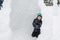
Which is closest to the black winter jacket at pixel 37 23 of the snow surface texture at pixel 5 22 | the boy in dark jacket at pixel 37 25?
the boy in dark jacket at pixel 37 25

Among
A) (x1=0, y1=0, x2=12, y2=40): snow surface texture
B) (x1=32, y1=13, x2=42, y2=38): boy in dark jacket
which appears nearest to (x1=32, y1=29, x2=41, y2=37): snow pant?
(x1=32, y1=13, x2=42, y2=38): boy in dark jacket

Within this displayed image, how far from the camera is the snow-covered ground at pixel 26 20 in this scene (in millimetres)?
2285

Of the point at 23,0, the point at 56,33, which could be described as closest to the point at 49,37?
the point at 56,33

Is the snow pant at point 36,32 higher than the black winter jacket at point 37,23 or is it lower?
lower

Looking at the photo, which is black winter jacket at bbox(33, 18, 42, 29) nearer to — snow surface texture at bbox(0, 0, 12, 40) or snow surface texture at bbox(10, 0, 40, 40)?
snow surface texture at bbox(10, 0, 40, 40)

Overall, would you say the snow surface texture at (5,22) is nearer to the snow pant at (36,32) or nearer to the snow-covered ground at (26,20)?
the snow-covered ground at (26,20)

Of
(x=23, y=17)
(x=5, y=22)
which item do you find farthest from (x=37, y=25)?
(x=5, y=22)

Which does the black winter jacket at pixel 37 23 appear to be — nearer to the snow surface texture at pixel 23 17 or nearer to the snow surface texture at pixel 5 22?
the snow surface texture at pixel 23 17

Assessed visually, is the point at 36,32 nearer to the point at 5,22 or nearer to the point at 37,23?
the point at 37,23

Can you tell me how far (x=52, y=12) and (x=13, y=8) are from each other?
327 millimetres

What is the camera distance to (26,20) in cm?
232

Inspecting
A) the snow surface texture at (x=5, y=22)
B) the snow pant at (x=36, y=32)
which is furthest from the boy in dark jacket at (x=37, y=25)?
the snow surface texture at (x=5, y=22)

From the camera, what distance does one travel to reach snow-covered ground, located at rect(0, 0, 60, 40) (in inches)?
90.0

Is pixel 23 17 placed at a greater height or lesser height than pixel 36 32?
greater
